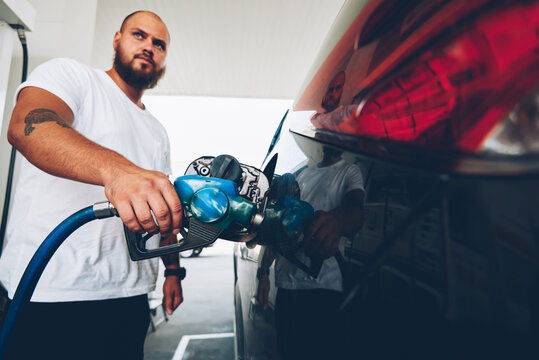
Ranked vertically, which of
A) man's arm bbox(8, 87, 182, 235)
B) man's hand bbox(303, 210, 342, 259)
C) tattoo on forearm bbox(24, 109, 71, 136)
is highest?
tattoo on forearm bbox(24, 109, 71, 136)

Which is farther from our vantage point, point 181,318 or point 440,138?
point 181,318

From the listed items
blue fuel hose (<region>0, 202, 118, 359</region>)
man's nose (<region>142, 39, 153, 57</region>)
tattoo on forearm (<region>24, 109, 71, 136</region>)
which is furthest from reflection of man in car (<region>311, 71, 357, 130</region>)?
man's nose (<region>142, 39, 153, 57</region>)

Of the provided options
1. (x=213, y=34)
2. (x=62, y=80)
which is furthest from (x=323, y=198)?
(x=213, y=34)

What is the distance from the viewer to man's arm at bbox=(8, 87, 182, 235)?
567mm

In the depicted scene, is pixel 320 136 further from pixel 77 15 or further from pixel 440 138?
pixel 77 15

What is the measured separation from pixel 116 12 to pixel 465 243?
236 inches

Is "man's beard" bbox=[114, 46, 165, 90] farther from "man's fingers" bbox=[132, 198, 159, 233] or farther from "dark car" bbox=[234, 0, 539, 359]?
"dark car" bbox=[234, 0, 539, 359]

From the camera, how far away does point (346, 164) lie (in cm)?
41

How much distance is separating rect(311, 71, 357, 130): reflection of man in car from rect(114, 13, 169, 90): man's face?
1546mm

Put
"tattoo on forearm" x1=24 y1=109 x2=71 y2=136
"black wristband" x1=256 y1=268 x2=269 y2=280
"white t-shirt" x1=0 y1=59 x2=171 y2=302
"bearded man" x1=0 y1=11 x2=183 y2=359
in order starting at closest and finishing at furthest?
"black wristband" x1=256 y1=268 x2=269 y2=280
"tattoo on forearm" x1=24 y1=109 x2=71 y2=136
"bearded man" x1=0 y1=11 x2=183 y2=359
"white t-shirt" x1=0 y1=59 x2=171 y2=302

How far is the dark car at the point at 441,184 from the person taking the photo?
0.24 meters

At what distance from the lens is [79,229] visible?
1247 mm

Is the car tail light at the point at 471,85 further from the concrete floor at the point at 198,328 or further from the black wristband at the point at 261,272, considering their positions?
the concrete floor at the point at 198,328

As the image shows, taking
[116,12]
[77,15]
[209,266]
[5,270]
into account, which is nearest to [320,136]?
[5,270]
